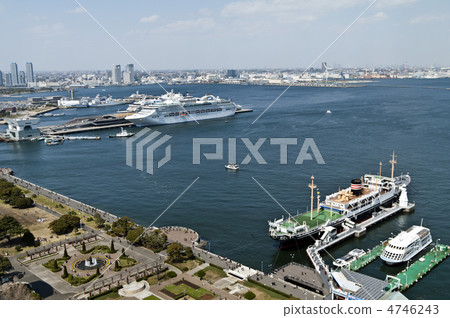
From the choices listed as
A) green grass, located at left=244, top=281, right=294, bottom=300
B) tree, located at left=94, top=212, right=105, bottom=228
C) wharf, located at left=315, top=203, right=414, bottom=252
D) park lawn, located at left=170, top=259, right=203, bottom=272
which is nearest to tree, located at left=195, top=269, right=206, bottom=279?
park lawn, located at left=170, top=259, right=203, bottom=272

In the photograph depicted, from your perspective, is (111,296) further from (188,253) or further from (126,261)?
(188,253)

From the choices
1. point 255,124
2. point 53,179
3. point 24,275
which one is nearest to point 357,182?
point 24,275

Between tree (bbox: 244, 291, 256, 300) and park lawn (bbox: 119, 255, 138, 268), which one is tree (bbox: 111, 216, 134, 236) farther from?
tree (bbox: 244, 291, 256, 300)

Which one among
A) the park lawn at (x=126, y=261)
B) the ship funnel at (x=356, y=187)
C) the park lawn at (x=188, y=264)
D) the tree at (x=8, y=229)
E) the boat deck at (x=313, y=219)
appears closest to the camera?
the park lawn at (x=188, y=264)

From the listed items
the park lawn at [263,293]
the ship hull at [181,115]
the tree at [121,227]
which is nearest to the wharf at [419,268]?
the park lawn at [263,293]

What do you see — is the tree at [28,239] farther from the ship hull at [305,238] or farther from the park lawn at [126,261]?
the ship hull at [305,238]
